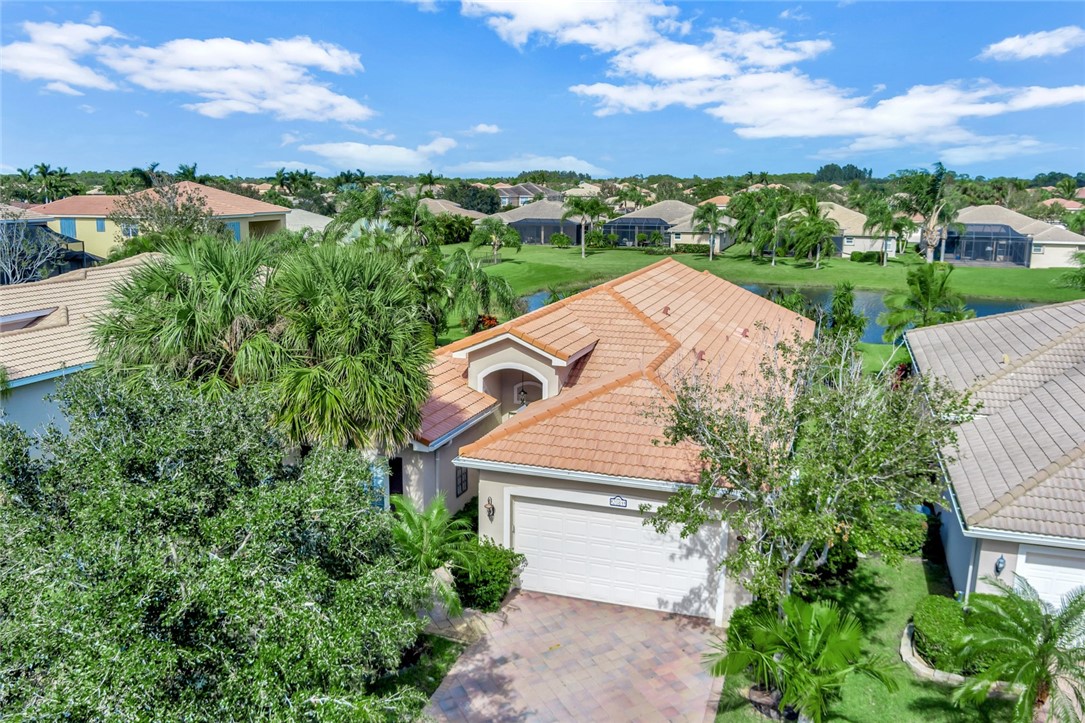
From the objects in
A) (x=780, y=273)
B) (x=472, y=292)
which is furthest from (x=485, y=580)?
(x=780, y=273)

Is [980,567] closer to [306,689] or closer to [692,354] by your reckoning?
[692,354]

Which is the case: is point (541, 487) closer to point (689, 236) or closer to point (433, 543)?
point (433, 543)

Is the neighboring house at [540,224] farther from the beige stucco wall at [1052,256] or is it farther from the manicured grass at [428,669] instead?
the manicured grass at [428,669]

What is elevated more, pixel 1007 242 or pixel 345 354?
pixel 1007 242

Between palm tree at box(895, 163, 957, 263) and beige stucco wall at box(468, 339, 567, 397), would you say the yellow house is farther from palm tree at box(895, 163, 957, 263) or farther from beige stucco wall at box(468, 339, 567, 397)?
palm tree at box(895, 163, 957, 263)

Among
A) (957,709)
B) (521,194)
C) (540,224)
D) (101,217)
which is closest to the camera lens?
(957,709)

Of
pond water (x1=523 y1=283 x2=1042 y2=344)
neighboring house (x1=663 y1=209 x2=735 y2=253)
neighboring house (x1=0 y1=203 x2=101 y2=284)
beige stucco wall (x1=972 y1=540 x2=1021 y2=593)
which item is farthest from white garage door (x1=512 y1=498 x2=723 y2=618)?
neighboring house (x1=663 y1=209 x2=735 y2=253)

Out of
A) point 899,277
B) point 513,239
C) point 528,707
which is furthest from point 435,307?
point 899,277
